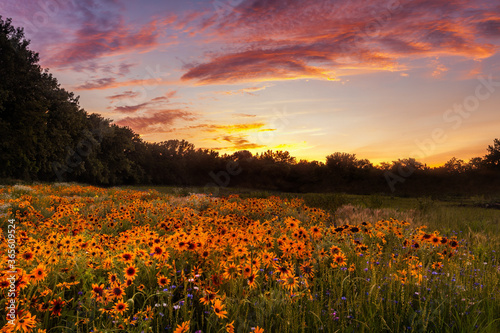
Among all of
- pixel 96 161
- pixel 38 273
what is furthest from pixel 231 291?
pixel 96 161

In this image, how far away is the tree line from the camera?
2677 centimetres

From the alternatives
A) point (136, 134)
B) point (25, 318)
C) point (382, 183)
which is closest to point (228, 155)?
point (136, 134)

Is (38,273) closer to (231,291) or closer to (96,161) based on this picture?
(231,291)

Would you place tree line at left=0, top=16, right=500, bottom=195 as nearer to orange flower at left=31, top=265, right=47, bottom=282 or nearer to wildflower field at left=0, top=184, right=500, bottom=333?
wildflower field at left=0, top=184, right=500, bottom=333

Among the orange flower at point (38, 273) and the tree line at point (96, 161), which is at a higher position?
the tree line at point (96, 161)

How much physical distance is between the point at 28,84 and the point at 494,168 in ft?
136

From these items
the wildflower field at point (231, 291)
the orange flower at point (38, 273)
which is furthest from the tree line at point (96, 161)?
the orange flower at point (38, 273)

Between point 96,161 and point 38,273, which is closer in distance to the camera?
point 38,273

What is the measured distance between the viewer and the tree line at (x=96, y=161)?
1054 inches

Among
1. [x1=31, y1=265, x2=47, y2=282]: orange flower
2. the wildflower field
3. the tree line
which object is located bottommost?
the wildflower field

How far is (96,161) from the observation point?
42.0 meters

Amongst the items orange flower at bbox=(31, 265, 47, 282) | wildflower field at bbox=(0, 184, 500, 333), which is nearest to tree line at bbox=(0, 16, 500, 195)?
wildflower field at bbox=(0, 184, 500, 333)

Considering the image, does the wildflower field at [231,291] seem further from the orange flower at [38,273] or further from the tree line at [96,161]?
the tree line at [96,161]

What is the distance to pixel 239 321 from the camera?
8.73 feet
